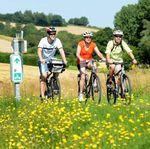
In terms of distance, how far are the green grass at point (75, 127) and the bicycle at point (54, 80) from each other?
1.26 metres

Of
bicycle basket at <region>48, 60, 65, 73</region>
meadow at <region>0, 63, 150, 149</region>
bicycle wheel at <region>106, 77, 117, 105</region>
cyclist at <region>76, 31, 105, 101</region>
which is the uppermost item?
cyclist at <region>76, 31, 105, 101</region>

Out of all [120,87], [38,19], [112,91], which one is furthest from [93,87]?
[38,19]

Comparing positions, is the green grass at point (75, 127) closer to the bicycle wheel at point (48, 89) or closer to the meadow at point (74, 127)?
the meadow at point (74, 127)

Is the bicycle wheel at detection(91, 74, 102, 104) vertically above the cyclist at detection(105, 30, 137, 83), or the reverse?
the cyclist at detection(105, 30, 137, 83)

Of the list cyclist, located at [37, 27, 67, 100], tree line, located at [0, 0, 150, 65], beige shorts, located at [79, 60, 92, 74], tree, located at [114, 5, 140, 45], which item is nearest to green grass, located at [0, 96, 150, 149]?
beige shorts, located at [79, 60, 92, 74]

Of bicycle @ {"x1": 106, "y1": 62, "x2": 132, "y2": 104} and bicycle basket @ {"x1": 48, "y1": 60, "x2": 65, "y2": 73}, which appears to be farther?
bicycle basket @ {"x1": 48, "y1": 60, "x2": 65, "y2": 73}

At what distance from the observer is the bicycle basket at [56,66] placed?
12.9m

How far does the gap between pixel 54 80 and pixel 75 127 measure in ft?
13.7

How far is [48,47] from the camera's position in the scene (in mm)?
12859

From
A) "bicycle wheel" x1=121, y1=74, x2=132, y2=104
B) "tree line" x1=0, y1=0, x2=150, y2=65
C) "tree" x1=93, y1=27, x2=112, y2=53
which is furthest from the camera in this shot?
"tree" x1=93, y1=27, x2=112, y2=53

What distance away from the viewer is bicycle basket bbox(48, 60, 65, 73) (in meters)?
12.9

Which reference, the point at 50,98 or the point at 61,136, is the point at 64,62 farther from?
the point at 61,136

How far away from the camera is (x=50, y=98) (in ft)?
43.0

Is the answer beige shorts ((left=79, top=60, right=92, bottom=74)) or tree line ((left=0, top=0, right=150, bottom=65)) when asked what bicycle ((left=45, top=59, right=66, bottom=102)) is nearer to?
beige shorts ((left=79, top=60, right=92, bottom=74))
